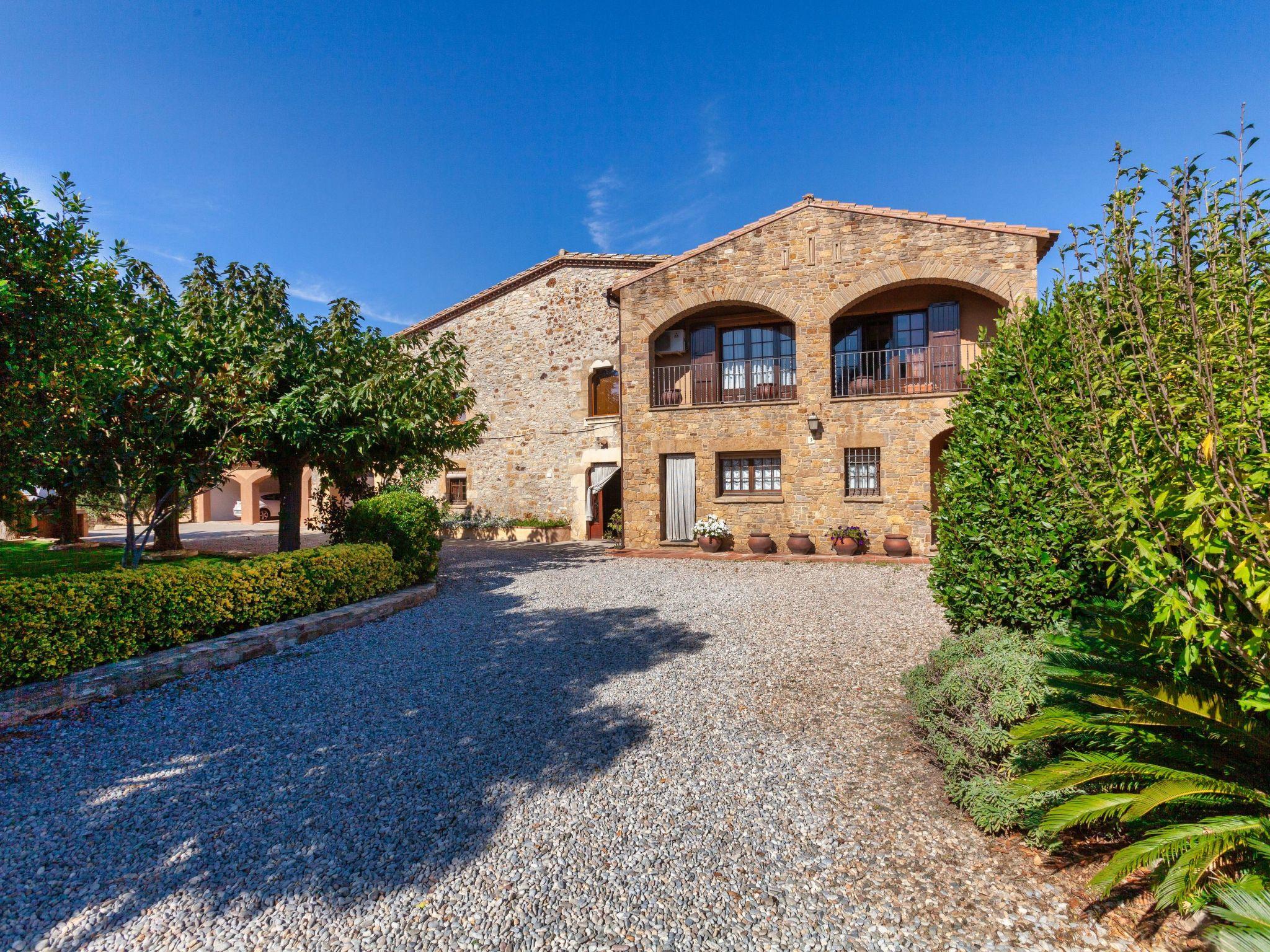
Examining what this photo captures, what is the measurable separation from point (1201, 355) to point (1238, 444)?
12.7 inches

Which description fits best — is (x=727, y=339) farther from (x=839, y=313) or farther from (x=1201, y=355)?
(x=1201, y=355)

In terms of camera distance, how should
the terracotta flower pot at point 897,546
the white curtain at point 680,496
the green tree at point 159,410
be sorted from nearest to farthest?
the green tree at point 159,410 → the terracotta flower pot at point 897,546 → the white curtain at point 680,496

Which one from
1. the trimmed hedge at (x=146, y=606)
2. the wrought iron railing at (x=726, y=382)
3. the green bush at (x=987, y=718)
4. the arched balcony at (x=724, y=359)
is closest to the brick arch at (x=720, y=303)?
the arched balcony at (x=724, y=359)

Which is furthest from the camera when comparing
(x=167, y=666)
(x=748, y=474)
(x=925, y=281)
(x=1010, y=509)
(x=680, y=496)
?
(x=680, y=496)

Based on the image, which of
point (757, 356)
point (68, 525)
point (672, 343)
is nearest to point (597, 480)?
point (672, 343)

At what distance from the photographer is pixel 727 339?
15.2 metres

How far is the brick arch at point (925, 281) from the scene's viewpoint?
39.3 ft

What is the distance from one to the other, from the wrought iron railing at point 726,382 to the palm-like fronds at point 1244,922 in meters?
12.8

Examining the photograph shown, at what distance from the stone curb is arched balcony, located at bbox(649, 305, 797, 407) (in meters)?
9.52

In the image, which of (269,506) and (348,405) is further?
(269,506)

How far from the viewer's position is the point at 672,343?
15.4 meters

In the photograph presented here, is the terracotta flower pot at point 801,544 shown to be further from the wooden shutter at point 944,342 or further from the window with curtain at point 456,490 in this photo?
the window with curtain at point 456,490

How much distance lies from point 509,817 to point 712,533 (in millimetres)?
10862

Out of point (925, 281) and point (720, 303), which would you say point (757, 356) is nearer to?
point (720, 303)
